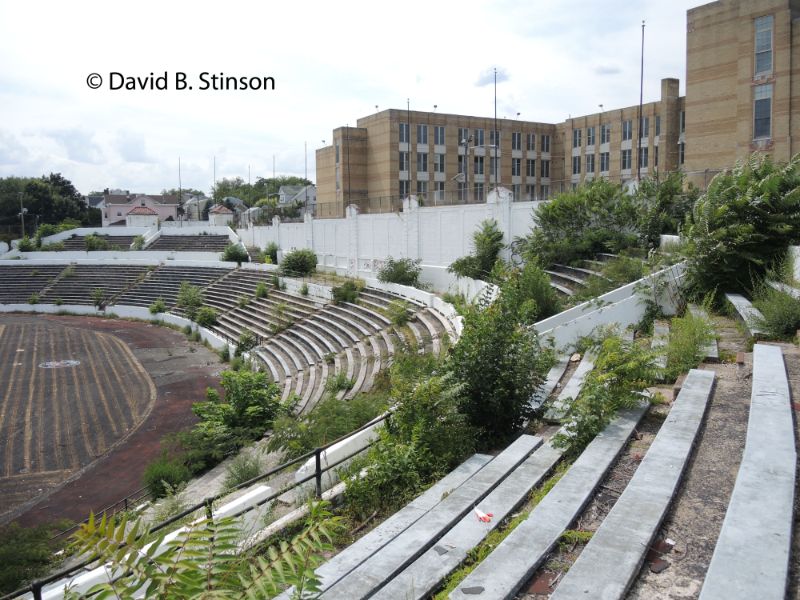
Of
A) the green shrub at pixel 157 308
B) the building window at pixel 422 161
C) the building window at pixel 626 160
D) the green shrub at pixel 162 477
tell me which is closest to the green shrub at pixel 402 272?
the green shrub at pixel 162 477

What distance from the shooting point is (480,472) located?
614 centimetres

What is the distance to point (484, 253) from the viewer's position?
853 inches

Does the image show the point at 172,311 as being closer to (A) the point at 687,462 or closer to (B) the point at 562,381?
(B) the point at 562,381

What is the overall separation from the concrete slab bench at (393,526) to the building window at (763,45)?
25057mm

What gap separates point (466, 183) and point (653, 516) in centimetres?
4805

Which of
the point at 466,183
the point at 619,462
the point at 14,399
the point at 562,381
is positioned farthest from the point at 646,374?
the point at 466,183

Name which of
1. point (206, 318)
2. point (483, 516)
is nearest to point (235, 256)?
point (206, 318)

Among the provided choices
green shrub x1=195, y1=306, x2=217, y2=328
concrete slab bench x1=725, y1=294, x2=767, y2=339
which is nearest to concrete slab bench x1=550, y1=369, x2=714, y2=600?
concrete slab bench x1=725, y1=294, x2=767, y2=339

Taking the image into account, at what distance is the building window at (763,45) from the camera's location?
24359 millimetres

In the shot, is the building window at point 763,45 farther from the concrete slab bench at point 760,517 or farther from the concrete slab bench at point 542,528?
the concrete slab bench at point 542,528

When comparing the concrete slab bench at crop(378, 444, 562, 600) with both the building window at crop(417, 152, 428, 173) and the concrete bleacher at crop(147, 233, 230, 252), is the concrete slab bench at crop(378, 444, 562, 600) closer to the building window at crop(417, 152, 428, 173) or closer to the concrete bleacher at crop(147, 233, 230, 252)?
the building window at crop(417, 152, 428, 173)

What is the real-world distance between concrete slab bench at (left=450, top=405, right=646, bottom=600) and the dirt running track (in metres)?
10.6

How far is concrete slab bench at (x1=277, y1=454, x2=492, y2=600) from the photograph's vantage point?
178 inches

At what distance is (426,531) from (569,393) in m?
4.24
